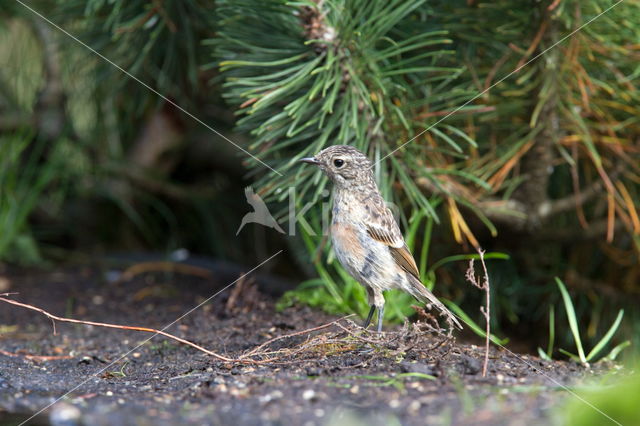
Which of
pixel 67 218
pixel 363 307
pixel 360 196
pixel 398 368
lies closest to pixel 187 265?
pixel 67 218

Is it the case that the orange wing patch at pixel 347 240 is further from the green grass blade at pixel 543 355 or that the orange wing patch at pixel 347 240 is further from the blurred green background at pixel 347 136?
the green grass blade at pixel 543 355

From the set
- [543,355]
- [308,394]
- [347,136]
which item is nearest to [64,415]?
[308,394]

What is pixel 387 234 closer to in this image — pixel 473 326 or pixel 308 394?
pixel 473 326

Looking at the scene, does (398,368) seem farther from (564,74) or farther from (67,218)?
(67,218)

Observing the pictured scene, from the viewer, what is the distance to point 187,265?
5824 millimetres

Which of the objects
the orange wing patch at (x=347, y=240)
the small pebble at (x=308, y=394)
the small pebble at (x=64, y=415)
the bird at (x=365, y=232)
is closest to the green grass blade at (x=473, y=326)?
the bird at (x=365, y=232)

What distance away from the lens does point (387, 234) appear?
12.9ft

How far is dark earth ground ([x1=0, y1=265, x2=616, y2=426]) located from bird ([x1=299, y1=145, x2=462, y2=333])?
0.38 metres

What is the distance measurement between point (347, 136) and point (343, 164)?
17 centimetres

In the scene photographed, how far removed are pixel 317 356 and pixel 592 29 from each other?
7.84 ft

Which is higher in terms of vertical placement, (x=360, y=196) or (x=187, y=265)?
(x=360, y=196)

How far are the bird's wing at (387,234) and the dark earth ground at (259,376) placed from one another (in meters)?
0.53

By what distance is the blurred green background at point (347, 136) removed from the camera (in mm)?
3979

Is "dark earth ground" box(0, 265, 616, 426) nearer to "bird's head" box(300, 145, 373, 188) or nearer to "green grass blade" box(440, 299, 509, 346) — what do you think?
"green grass blade" box(440, 299, 509, 346)
